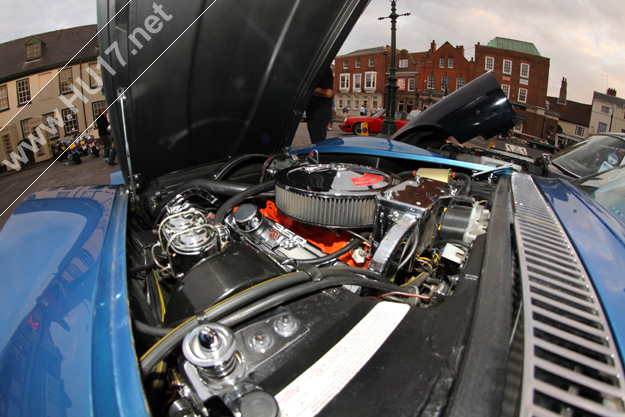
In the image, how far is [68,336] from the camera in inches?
29.1

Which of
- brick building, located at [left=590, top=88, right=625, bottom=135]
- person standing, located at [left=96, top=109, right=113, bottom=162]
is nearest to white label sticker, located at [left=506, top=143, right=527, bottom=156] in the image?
person standing, located at [left=96, top=109, right=113, bottom=162]

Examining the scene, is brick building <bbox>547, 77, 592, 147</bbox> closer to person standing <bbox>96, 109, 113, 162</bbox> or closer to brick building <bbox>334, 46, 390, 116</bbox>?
brick building <bbox>334, 46, 390, 116</bbox>

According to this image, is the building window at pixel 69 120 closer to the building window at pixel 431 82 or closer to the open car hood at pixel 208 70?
the open car hood at pixel 208 70

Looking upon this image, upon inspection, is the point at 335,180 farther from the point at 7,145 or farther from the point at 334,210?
the point at 7,145

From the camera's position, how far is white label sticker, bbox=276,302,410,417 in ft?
1.99

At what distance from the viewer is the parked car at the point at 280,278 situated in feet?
2.01

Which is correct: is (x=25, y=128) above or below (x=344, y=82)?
below

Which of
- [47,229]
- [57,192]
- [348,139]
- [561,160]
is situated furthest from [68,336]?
[561,160]

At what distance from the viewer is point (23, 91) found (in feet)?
3.30

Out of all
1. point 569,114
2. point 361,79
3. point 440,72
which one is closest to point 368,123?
point 440,72

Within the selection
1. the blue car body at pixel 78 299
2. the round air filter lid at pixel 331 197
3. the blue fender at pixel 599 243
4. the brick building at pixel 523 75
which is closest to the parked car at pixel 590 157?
the blue fender at pixel 599 243

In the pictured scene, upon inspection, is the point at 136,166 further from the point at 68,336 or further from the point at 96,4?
the point at 68,336

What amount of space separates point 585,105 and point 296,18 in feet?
146

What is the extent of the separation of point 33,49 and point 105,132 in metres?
0.51
